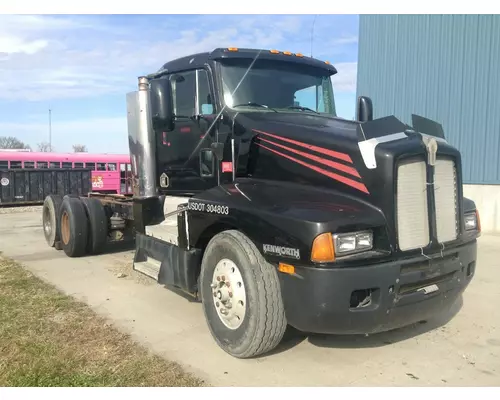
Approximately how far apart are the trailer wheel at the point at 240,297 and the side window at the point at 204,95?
4.86ft

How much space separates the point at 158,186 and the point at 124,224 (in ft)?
9.63

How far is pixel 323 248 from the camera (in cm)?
325

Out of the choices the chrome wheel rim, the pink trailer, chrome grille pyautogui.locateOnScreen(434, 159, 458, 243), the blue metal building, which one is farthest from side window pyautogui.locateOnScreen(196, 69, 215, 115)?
the pink trailer

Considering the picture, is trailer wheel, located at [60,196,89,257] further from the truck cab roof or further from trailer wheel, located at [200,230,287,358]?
trailer wheel, located at [200,230,287,358]

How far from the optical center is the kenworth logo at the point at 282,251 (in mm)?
3361

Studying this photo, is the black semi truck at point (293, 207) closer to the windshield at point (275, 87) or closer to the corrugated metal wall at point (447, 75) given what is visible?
the windshield at point (275, 87)

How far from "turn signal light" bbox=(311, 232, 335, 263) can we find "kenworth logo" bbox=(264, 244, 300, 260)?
141 millimetres

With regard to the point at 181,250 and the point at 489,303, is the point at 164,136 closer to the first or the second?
the point at 181,250

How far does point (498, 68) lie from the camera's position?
1102 centimetres

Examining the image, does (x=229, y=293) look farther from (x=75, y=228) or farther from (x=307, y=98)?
(x=75, y=228)

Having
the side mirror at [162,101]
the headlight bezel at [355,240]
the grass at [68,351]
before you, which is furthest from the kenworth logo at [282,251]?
the side mirror at [162,101]

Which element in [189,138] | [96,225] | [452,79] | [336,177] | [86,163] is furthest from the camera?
[86,163]

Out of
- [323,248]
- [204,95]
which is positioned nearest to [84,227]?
[204,95]

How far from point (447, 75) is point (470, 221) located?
8.52m
